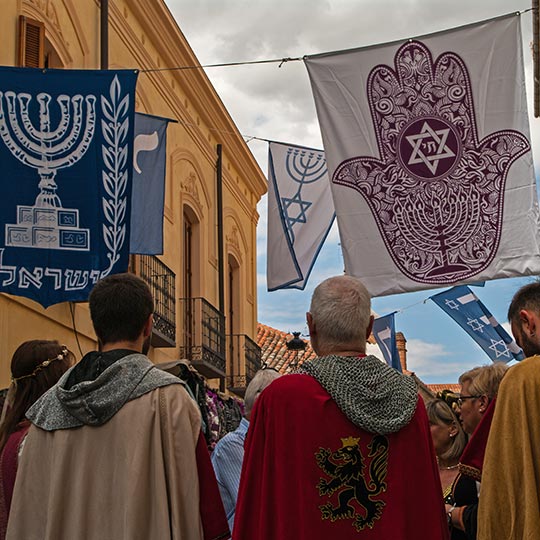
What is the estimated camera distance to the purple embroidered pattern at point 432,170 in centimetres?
861

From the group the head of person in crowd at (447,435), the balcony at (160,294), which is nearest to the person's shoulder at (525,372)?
the head of person in crowd at (447,435)

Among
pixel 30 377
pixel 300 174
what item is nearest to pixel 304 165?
pixel 300 174

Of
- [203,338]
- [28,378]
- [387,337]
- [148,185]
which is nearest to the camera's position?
[28,378]

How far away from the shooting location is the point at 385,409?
4070 mm

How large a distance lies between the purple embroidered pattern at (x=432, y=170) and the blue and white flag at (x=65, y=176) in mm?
1822

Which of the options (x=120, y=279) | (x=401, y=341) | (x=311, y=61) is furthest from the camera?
(x=401, y=341)

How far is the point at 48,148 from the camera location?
29.8ft

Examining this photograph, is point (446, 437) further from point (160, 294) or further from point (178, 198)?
point (178, 198)

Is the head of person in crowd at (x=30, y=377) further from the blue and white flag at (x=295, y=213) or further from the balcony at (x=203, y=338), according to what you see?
the balcony at (x=203, y=338)

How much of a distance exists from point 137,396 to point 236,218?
19672 millimetres

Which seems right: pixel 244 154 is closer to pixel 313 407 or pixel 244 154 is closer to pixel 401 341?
pixel 401 341

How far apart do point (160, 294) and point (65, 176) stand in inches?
318

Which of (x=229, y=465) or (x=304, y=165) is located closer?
(x=229, y=465)

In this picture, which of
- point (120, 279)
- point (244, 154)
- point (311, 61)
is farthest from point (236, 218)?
point (120, 279)
